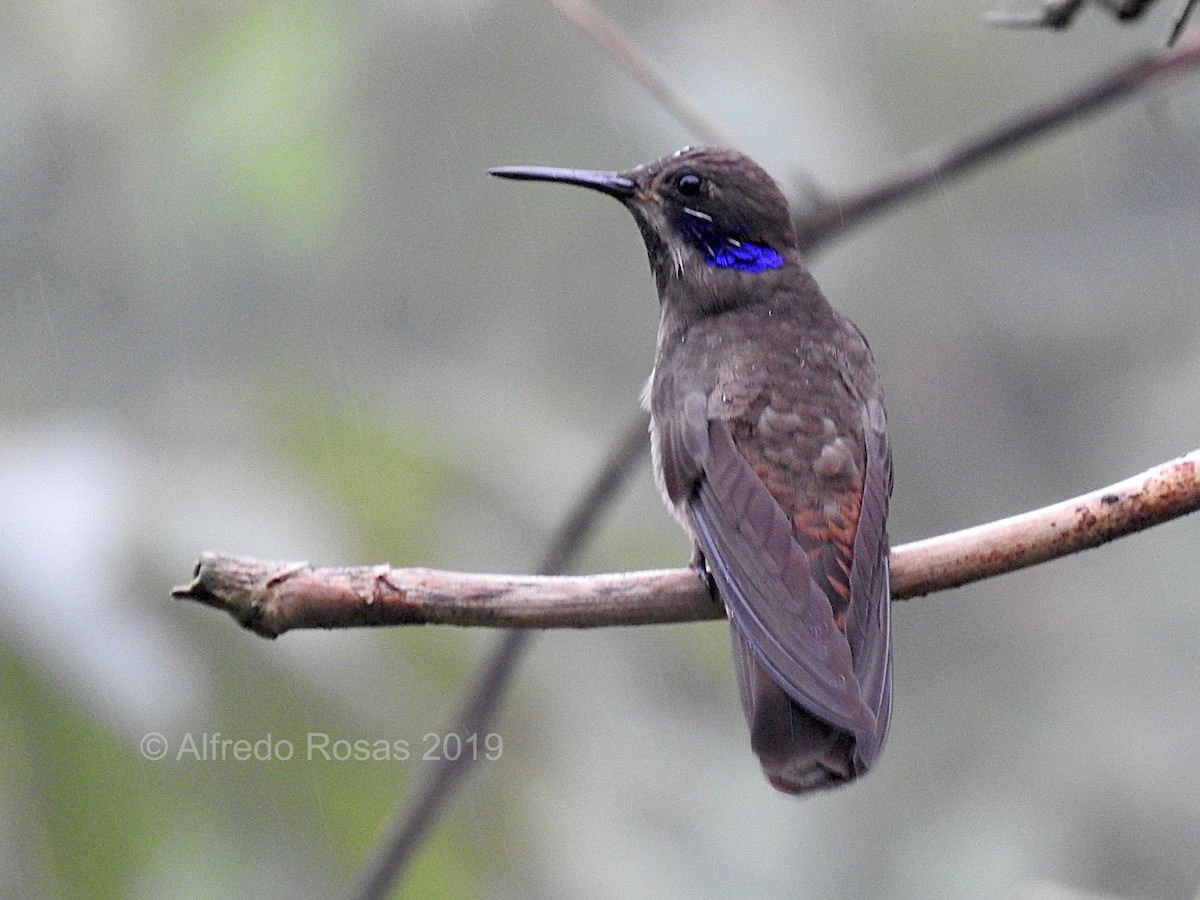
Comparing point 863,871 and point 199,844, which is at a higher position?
point 199,844

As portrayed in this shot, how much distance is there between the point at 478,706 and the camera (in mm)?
3740

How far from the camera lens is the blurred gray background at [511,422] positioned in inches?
125

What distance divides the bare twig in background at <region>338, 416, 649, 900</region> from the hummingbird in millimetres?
216

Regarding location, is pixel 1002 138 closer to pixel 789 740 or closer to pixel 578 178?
pixel 578 178

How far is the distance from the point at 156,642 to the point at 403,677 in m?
0.53

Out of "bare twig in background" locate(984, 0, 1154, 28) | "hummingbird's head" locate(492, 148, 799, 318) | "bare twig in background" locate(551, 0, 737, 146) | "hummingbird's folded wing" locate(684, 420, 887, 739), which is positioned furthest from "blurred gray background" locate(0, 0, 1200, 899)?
"bare twig in background" locate(984, 0, 1154, 28)

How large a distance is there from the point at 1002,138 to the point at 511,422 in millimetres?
1534

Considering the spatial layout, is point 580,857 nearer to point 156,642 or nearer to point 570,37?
point 156,642

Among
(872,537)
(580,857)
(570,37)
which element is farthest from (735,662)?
(570,37)

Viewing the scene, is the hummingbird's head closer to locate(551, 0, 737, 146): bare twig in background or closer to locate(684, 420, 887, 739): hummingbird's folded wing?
locate(551, 0, 737, 146): bare twig in background

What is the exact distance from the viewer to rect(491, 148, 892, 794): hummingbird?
3.07 m

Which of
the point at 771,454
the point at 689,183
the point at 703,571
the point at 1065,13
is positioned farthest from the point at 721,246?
the point at 703,571

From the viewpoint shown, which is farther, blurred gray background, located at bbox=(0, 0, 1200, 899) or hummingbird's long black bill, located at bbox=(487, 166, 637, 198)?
hummingbird's long black bill, located at bbox=(487, 166, 637, 198)

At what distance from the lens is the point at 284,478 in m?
3.57
